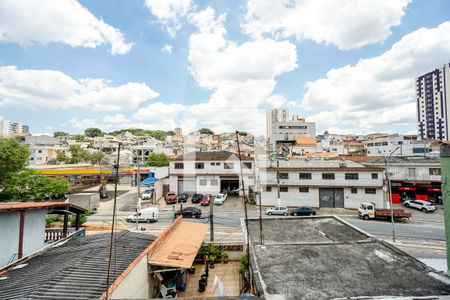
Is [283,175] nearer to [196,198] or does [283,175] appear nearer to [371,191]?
[371,191]

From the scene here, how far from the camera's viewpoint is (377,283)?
600 cm

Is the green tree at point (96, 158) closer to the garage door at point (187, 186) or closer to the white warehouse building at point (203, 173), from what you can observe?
the white warehouse building at point (203, 173)

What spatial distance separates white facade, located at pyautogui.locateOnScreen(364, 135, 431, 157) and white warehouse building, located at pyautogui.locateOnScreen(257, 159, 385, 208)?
1736cm

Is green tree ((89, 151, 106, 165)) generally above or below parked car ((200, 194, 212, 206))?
above

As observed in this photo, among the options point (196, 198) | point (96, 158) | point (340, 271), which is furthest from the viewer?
point (96, 158)

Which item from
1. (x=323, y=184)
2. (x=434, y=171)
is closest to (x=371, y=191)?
(x=323, y=184)

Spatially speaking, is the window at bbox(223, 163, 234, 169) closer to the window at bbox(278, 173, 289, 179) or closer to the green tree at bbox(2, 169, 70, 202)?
the window at bbox(278, 173, 289, 179)

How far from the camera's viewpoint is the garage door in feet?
112

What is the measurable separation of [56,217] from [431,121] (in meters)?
126

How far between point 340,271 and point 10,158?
116 feet

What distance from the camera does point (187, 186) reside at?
3431 centimetres

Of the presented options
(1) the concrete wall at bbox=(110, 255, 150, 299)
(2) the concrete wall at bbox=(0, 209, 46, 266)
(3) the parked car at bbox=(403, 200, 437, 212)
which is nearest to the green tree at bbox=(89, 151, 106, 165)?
(2) the concrete wall at bbox=(0, 209, 46, 266)

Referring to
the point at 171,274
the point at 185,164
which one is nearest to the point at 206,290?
the point at 171,274

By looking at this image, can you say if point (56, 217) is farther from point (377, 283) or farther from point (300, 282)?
point (377, 283)
